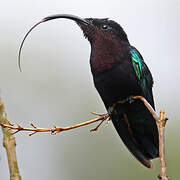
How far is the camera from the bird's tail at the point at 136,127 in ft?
16.7

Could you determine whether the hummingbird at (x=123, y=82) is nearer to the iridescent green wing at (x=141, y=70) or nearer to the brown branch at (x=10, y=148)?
the iridescent green wing at (x=141, y=70)

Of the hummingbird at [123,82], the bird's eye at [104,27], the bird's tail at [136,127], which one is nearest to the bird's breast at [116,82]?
the hummingbird at [123,82]

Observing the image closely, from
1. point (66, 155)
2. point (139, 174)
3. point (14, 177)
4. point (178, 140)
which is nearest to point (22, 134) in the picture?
point (66, 155)

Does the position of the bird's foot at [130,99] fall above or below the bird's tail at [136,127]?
above

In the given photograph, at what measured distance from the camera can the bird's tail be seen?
509cm

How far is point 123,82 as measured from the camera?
494cm

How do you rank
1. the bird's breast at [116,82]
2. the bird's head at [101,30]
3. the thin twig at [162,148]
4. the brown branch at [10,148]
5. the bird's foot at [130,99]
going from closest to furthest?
the thin twig at [162,148], the brown branch at [10,148], the bird's breast at [116,82], the bird's foot at [130,99], the bird's head at [101,30]

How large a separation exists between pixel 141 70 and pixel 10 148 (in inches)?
91.5

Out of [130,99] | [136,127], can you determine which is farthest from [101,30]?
[136,127]

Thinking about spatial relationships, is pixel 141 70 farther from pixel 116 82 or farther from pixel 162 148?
pixel 162 148

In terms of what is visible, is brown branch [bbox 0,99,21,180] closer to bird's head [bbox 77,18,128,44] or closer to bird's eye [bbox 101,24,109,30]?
bird's head [bbox 77,18,128,44]

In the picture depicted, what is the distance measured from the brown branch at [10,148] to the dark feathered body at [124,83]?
170 cm

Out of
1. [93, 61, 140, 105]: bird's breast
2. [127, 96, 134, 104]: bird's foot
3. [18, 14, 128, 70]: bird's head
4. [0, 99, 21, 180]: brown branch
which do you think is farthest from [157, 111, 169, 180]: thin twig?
[18, 14, 128, 70]: bird's head

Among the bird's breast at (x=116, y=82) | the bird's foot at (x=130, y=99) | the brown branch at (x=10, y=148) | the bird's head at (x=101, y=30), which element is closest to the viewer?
the brown branch at (x=10, y=148)
